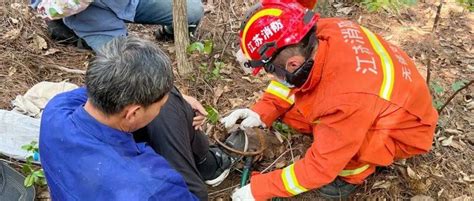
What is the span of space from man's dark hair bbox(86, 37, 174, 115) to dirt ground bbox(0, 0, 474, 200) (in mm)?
1492

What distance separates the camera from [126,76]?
1.70m

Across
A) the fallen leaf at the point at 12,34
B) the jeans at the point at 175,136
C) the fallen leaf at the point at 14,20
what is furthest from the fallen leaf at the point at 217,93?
the fallen leaf at the point at 14,20

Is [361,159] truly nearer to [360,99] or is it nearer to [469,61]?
[360,99]

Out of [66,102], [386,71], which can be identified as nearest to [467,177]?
[386,71]

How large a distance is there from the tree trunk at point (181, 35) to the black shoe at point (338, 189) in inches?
52.2

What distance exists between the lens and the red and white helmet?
2.41m

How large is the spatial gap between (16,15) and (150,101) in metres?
3.04

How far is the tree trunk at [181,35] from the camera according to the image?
10.7 feet

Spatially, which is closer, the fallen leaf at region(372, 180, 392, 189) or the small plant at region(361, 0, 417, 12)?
the fallen leaf at region(372, 180, 392, 189)

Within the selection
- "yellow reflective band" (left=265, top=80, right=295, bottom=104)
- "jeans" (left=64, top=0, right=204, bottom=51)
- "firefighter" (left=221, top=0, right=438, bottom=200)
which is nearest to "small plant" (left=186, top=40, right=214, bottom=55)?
"jeans" (left=64, top=0, right=204, bottom=51)

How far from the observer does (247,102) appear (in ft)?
12.0

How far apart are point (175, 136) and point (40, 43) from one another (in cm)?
228

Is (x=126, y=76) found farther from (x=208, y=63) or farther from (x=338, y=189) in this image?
(x=208, y=63)

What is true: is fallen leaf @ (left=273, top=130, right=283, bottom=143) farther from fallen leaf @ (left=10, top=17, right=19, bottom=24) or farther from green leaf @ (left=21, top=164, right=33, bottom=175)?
fallen leaf @ (left=10, top=17, right=19, bottom=24)
